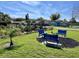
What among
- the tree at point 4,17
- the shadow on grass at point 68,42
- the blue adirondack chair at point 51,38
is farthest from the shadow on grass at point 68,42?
the tree at point 4,17

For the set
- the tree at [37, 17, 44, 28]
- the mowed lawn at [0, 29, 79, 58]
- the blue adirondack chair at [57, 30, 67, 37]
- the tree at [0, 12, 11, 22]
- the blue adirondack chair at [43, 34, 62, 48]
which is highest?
the tree at [0, 12, 11, 22]

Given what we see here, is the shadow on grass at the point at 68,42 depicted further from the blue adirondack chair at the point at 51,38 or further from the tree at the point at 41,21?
the tree at the point at 41,21

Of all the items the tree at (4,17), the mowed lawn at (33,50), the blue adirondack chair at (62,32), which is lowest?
the mowed lawn at (33,50)

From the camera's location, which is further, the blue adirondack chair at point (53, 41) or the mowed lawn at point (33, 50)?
the blue adirondack chair at point (53, 41)

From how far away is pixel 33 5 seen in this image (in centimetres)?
557

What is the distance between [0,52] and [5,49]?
0.16 meters

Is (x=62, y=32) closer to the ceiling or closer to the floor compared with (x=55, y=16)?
closer to the floor

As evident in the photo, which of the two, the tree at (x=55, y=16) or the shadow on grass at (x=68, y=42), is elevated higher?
the tree at (x=55, y=16)

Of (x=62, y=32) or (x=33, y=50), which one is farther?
(x=62, y=32)

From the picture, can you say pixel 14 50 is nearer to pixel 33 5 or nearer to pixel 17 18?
pixel 17 18

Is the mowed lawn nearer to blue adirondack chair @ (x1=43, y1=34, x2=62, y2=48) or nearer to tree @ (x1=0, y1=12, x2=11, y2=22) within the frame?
blue adirondack chair @ (x1=43, y1=34, x2=62, y2=48)

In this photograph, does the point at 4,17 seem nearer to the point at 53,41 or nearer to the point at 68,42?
the point at 53,41

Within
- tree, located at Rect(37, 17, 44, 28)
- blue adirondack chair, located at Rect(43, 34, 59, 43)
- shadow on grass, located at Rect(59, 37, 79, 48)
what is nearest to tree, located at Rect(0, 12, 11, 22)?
tree, located at Rect(37, 17, 44, 28)

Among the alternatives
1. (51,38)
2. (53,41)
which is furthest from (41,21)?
(53,41)
